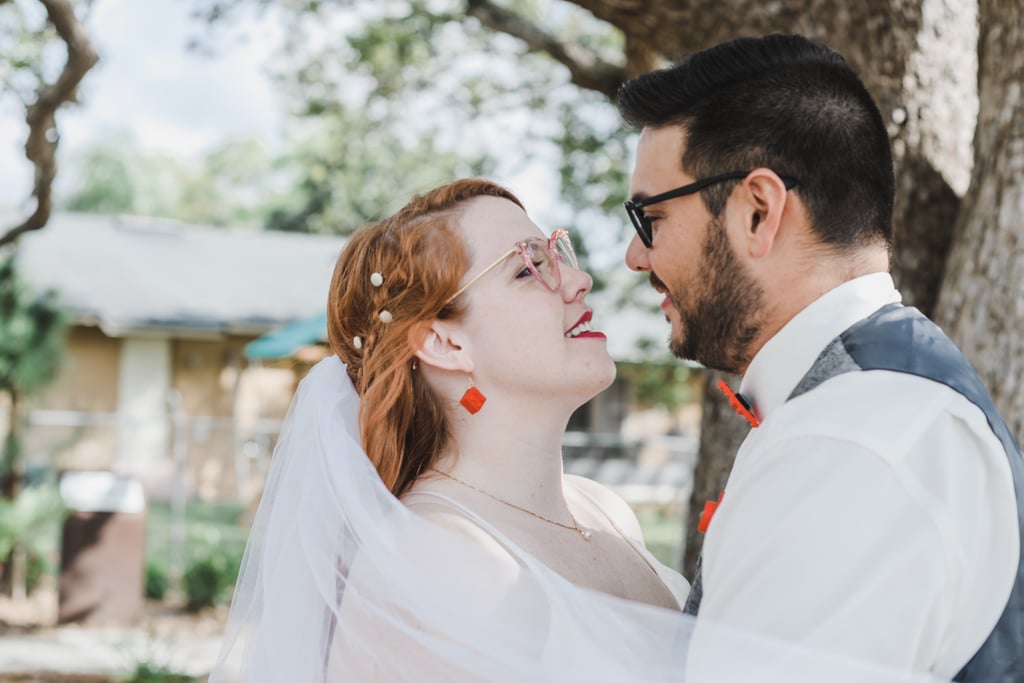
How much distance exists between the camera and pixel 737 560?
1710mm

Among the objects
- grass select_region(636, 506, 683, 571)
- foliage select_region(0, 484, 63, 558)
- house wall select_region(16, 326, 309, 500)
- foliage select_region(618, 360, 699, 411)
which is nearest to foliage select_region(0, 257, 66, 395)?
foliage select_region(0, 484, 63, 558)

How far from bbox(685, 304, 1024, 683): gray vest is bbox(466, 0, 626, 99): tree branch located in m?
4.76

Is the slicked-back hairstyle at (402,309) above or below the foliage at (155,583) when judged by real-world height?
above

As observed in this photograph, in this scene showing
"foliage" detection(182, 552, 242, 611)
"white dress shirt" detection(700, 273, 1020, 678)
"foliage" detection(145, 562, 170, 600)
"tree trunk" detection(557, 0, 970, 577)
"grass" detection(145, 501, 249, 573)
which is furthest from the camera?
"grass" detection(145, 501, 249, 573)

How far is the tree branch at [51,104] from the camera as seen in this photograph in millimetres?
5883

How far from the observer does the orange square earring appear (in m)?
2.81

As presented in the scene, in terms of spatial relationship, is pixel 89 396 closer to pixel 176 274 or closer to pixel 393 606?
pixel 176 274

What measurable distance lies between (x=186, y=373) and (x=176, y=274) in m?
3.28

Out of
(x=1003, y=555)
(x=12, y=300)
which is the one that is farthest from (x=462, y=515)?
(x=12, y=300)

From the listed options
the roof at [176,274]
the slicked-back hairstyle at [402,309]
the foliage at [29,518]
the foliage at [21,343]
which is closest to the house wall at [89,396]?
the roof at [176,274]

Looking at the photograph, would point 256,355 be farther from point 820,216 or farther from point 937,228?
point 820,216

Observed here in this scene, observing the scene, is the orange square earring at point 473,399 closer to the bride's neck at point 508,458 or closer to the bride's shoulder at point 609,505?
the bride's neck at point 508,458

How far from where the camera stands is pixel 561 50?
642 cm

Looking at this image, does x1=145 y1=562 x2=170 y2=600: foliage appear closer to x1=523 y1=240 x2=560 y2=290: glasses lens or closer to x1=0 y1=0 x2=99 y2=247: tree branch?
x1=0 y1=0 x2=99 y2=247: tree branch
